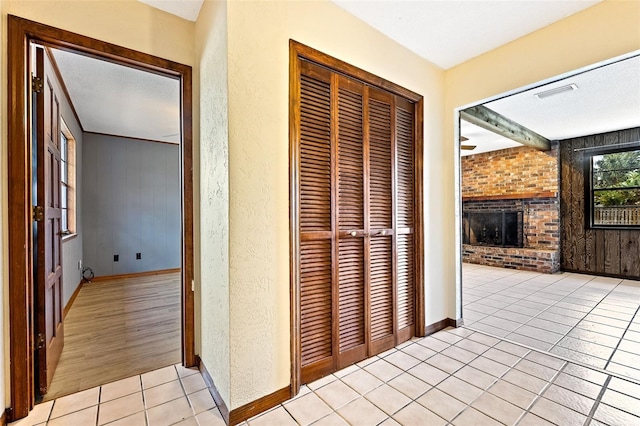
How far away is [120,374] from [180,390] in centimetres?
55

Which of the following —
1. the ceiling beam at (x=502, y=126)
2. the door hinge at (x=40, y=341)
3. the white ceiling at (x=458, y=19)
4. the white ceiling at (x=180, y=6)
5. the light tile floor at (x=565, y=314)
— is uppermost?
the white ceiling at (x=458, y=19)

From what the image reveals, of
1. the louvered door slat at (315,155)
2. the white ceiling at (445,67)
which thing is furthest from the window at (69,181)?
the louvered door slat at (315,155)

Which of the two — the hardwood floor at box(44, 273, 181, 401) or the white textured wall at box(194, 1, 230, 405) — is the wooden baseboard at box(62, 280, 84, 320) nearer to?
the hardwood floor at box(44, 273, 181, 401)

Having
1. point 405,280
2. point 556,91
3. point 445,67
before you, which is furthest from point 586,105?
point 405,280

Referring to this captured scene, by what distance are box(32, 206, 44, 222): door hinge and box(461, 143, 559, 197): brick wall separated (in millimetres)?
7077

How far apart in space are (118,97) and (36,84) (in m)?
1.86

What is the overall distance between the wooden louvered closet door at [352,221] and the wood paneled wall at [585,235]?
4824 millimetres

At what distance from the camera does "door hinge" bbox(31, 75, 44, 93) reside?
1.84 meters

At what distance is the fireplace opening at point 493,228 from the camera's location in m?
6.19

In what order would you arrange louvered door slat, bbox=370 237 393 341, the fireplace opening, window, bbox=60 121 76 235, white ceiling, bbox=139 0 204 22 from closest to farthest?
1. white ceiling, bbox=139 0 204 22
2. louvered door slat, bbox=370 237 393 341
3. window, bbox=60 121 76 235
4. the fireplace opening

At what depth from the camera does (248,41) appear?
5.42 ft

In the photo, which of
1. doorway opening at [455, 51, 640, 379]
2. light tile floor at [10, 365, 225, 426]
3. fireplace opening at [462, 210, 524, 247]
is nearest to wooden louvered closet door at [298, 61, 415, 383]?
light tile floor at [10, 365, 225, 426]

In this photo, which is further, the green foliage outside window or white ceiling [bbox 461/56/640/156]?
the green foliage outside window

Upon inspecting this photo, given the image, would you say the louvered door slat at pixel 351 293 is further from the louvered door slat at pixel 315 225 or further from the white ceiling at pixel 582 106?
the white ceiling at pixel 582 106
